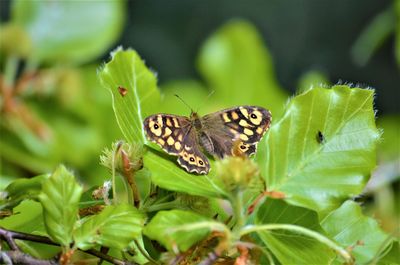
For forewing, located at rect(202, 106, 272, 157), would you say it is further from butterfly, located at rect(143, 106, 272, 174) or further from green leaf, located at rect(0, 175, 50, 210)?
green leaf, located at rect(0, 175, 50, 210)

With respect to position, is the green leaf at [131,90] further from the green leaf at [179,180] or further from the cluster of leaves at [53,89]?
the cluster of leaves at [53,89]

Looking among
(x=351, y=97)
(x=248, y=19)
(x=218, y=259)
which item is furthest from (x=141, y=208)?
(x=248, y=19)

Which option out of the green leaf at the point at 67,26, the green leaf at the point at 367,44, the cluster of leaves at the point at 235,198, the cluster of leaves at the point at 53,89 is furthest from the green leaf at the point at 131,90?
the green leaf at the point at 367,44

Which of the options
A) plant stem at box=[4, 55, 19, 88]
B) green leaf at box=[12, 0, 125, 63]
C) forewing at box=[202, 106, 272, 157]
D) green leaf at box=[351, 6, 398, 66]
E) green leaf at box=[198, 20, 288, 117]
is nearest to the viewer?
forewing at box=[202, 106, 272, 157]

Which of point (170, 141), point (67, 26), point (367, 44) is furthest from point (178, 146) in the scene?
point (367, 44)

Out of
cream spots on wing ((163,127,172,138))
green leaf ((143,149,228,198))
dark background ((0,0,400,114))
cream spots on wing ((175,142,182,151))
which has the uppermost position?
dark background ((0,0,400,114))

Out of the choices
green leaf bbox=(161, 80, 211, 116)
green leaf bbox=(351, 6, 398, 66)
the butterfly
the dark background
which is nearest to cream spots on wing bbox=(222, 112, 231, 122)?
the butterfly

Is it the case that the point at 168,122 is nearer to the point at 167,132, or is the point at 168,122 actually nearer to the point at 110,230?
the point at 167,132
